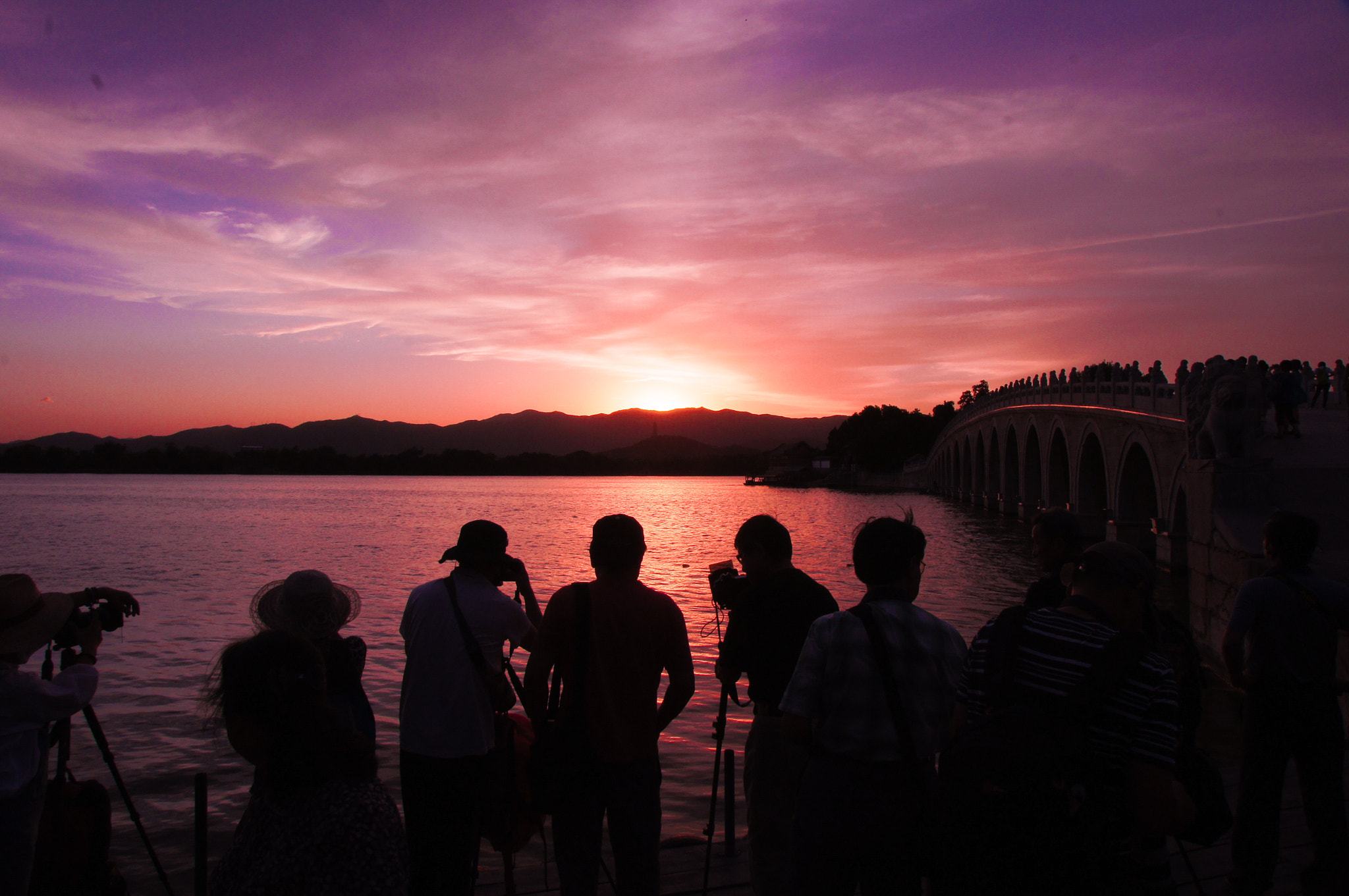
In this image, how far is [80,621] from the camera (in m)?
3.73

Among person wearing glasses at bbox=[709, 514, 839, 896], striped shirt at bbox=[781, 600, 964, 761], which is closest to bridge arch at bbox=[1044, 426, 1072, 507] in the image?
person wearing glasses at bbox=[709, 514, 839, 896]

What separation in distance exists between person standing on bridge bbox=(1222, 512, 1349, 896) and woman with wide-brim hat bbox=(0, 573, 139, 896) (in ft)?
18.9

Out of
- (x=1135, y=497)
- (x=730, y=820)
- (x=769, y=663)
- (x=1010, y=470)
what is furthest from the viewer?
(x=1010, y=470)

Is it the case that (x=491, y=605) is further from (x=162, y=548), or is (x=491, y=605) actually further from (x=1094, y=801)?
(x=162, y=548)

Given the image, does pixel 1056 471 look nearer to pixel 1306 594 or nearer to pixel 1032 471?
pixel 1032 471

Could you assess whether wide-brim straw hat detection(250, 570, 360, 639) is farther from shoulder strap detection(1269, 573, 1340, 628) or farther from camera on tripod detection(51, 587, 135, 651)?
shoulder strap detection(1269, 573, 1340, 628)

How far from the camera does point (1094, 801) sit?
2.65m

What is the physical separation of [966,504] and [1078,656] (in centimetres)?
7849

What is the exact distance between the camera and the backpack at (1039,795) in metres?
2.55

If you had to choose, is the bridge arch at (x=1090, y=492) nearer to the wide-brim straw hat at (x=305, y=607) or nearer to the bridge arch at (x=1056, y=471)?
the bridge arch at (x=1056, y=471)

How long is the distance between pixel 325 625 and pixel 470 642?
2.41 ft

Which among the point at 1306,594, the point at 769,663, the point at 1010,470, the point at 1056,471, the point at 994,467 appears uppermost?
the point at 994,467

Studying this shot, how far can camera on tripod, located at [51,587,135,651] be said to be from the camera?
365cm

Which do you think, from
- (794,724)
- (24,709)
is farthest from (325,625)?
(794,724)
